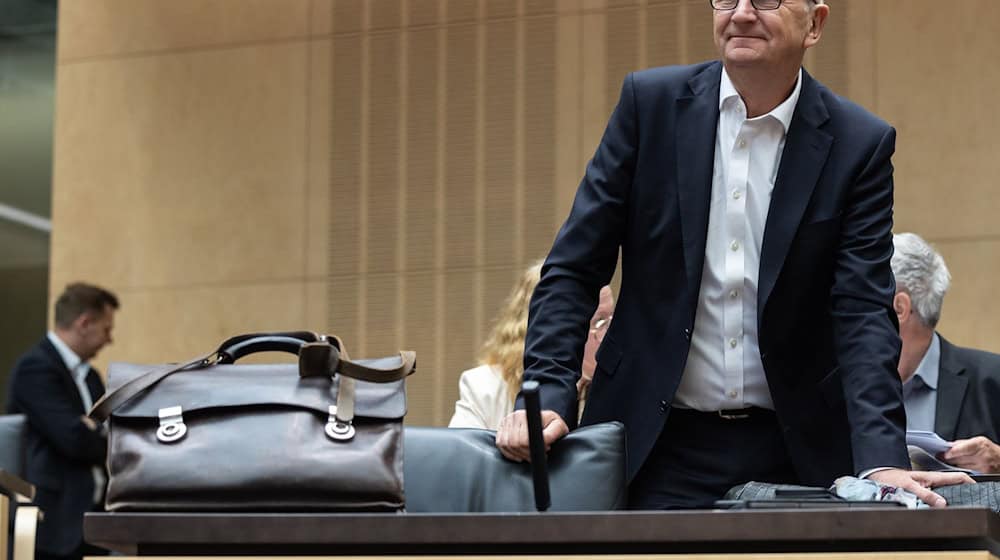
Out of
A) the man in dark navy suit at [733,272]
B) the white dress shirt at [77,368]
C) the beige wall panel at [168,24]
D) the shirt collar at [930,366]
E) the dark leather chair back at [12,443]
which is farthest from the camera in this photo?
the beige wall panel at [168,24]

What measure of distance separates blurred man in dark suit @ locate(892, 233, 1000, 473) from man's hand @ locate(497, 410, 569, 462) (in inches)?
78.6

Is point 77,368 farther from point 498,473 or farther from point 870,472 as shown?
point 870,472

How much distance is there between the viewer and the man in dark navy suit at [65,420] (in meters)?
6.60

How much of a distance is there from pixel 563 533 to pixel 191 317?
5.96 m

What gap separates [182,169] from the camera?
307 inches

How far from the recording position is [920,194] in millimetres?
6633

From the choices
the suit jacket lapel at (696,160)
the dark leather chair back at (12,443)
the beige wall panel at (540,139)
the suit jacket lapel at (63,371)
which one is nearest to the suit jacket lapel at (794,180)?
the suit jacket lapel at (696,160)

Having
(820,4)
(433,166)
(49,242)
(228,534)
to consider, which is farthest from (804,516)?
(49,242)

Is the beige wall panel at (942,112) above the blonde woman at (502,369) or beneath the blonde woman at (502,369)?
above

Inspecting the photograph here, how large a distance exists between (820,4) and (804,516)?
3.98ft

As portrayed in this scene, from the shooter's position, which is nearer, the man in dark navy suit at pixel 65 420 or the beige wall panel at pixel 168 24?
the man in dark navy suit at pixel 65 420

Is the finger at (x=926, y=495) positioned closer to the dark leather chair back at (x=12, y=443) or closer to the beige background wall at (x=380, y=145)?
the dark leather chair back at (x=12, y=443)

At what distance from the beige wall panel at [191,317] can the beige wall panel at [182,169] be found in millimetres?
65

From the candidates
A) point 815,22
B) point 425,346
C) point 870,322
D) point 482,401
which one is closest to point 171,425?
point 870,322
